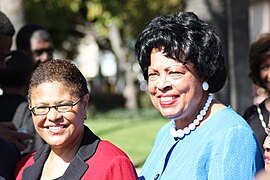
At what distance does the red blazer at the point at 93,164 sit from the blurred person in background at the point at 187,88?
34cm

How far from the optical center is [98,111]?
27.0 metres

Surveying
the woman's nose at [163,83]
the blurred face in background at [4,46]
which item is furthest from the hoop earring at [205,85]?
the blurred face in background at [4,46]

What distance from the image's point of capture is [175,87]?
10.3ft

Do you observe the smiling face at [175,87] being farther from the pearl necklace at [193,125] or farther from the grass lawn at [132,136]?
the grass lawn at [132,136]

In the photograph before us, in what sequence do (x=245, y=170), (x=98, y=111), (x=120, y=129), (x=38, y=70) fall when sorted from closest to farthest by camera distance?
(x=245, y=170) < (x=38, y=70) < (x=120, y=129) < (x=98, y=111)

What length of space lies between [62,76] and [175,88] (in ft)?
1.89

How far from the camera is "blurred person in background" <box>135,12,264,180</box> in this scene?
298 cm

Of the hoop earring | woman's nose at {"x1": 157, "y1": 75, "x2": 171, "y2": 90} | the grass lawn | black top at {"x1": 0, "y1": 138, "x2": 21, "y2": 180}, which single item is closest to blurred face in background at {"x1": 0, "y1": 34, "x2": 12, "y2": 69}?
black top at {"x1": 0, "y1": 138, "x2": 21, "y2": 180}

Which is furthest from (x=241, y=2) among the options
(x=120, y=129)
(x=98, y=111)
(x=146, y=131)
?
(x=98, y=111)

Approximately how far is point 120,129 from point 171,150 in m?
15.3

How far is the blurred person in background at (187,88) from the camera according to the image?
2.98 meters

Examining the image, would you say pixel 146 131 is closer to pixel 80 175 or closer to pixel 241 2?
pixel 241 2

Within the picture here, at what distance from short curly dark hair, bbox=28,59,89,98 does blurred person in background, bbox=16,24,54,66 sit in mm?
2576

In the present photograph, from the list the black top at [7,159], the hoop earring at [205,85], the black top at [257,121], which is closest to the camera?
the black top at [7,159]
